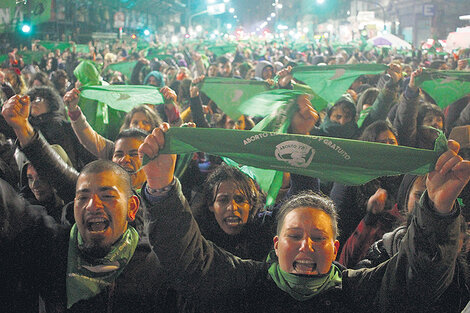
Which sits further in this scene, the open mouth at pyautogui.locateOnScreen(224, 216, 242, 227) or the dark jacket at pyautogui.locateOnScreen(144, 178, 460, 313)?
the open mouth at pyautogui.locateOnScreen(224, 216, 242, 227)

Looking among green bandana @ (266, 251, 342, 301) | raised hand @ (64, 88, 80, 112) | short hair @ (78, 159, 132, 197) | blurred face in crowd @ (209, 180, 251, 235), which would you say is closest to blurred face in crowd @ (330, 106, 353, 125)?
blurred face in crowd @ (209, 180, 251, 235)

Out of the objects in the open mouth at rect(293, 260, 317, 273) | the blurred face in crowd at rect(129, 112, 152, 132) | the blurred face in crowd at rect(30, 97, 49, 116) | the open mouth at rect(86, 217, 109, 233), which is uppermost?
the blurred face in crowd at rect(30, 97, 49, 116)

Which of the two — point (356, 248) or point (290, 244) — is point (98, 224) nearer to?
point (290, 244)

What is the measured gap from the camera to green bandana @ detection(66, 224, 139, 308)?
256cm

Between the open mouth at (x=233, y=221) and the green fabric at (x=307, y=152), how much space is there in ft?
2.25

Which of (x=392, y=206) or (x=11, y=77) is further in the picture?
(x=11, y=77)

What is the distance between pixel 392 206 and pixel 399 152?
1.19 meters

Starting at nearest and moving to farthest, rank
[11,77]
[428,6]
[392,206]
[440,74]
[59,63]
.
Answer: [392,206], [440,74], [11,77], [59,63], [428,6]

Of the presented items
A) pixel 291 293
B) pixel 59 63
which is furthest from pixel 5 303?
pixel 59 63

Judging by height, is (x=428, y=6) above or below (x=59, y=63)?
above

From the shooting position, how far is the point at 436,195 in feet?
6.83

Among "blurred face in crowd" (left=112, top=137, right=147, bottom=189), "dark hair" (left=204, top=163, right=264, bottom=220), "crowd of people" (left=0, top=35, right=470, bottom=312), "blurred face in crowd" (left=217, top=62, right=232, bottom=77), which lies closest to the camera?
"crowd of people" (left=0, top=35, right=470, bottom=312)

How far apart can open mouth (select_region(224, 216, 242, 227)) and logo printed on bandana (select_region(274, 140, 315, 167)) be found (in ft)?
2.58

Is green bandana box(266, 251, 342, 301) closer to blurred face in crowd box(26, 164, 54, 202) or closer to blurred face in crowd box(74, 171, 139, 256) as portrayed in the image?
blurred face in crowd box(74, 171, 139, 256)
